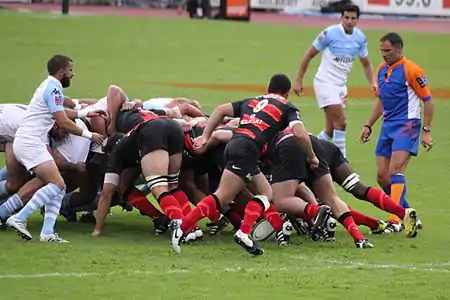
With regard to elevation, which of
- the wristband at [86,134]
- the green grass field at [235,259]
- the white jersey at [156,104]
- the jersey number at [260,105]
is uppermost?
the jersey number at [260,105]

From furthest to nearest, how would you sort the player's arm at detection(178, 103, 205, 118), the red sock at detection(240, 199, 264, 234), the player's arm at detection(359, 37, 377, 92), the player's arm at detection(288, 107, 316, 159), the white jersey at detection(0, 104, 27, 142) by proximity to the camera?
the player's arm at detection(359, 37, 377, 92)
the player's arm at detection(178, 103, 205, 118)
the white jersey at detection(0, 104, 27, 142)
the player's arm at detection(288, 107, 316, 159)
the red sock at detection(240, 199, 264, 234)

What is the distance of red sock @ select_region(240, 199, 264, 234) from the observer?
10734 mm

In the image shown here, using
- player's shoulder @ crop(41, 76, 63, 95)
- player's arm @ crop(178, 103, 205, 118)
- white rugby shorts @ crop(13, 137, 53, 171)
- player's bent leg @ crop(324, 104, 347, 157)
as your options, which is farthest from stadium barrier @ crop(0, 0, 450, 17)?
white rugby shorts @ crop(13, 137, 53, 171)

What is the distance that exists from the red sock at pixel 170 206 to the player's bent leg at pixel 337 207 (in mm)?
1468

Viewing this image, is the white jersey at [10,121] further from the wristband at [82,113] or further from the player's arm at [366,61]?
the player's arm at [366,61]

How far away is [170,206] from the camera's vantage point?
1128cm

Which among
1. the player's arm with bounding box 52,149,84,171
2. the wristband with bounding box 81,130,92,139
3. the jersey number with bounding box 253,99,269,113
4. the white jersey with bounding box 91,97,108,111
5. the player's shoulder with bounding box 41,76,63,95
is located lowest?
the player's arm with bounding box 52,149,84,171

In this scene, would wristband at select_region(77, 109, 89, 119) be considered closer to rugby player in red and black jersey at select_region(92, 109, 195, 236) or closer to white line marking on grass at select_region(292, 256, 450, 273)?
rugby player in red and black jersey at select_region(92, 109, 195, 236)

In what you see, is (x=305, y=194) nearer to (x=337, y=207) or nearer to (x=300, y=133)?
(x=337, y=207)

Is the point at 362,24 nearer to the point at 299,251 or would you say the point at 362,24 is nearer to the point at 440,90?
the point at 440,90

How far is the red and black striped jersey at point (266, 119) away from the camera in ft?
36.8

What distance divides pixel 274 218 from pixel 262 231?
27 cm

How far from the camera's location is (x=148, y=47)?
32562mm

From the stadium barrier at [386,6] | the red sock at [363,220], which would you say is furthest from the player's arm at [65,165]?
the stadium barrier at [386,6]
